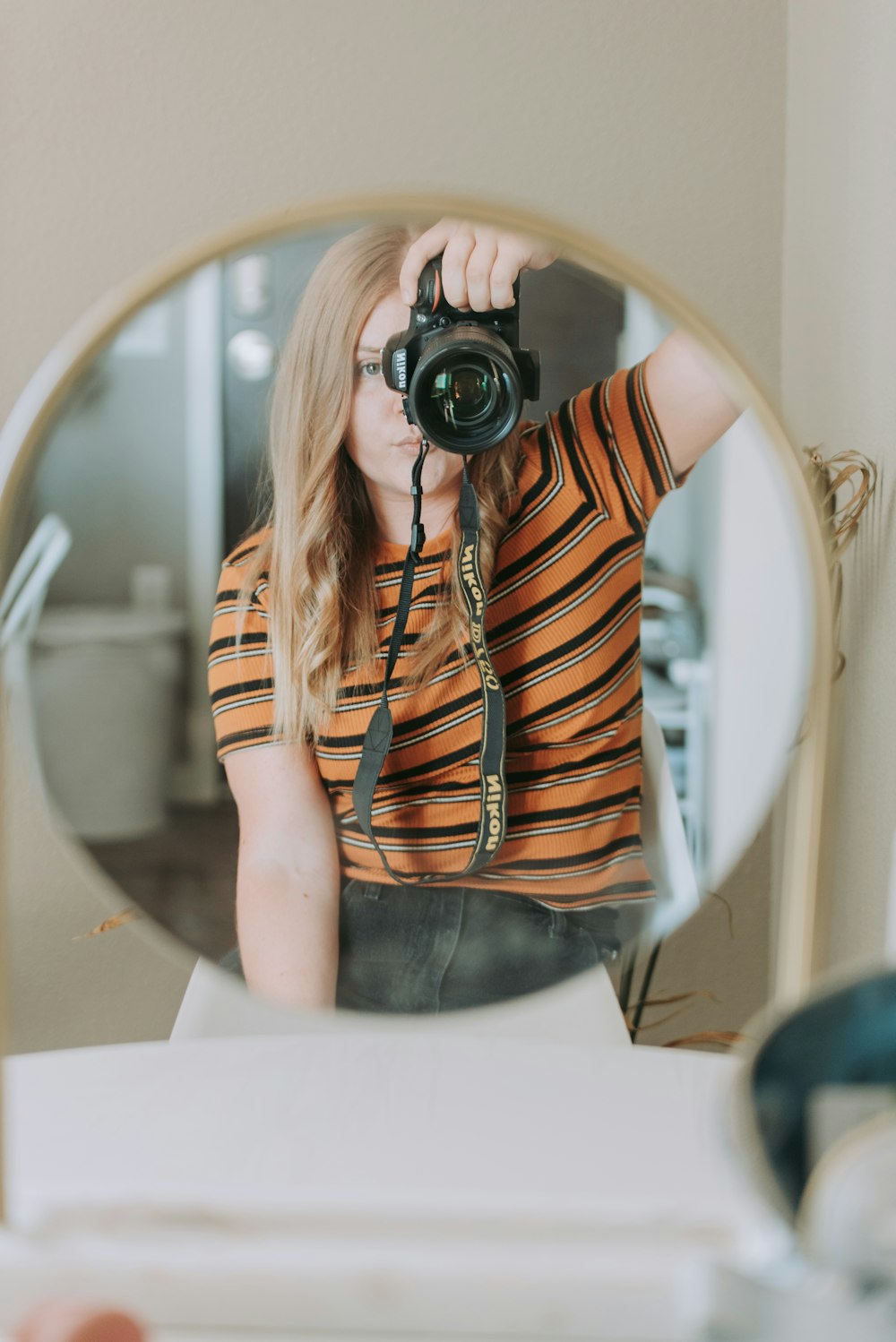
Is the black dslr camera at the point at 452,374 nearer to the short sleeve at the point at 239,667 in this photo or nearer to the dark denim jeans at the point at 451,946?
the short sleeve at the point at 239,667

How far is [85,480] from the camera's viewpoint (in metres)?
0.53

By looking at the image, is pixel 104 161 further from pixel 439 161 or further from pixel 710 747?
pixel 710 747

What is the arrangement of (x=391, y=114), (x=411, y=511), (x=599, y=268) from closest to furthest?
(x=599, y=268), (x=411, y=511), (x=391, y=114)

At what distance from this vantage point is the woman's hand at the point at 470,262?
0.46 meters

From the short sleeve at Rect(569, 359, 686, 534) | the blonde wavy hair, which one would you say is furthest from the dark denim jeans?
the short sleeve at Rect(569, 359, 686, 534)

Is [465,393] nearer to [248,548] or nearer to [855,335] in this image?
[248,548]

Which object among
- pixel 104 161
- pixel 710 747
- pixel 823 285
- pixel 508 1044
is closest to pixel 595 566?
pixel 710 747

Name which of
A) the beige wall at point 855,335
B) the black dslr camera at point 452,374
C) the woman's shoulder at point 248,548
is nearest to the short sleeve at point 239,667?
the woman's shoulder at point 248,548

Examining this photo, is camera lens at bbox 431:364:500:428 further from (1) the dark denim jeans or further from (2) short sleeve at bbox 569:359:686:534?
(1) the dark denim jeans

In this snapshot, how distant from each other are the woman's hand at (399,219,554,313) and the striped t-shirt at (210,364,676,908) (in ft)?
0.21

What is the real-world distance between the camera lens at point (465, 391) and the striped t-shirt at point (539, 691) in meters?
0.05

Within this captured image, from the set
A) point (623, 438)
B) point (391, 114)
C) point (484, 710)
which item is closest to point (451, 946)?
point (484, 710)

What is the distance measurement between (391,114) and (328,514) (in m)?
0.44

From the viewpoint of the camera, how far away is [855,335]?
0.67 m
